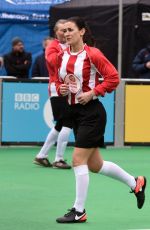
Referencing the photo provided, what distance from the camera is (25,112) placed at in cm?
1480

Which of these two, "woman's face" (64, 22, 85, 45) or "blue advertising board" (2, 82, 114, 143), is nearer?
"woman's face" (64, 22, 85, 45)

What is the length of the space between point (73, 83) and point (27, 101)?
284 inches

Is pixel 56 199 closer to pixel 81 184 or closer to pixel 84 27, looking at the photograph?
pixel 81 184

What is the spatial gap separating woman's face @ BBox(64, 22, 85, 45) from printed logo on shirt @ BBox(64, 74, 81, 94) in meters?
0.30

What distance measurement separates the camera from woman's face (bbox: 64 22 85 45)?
762 cm

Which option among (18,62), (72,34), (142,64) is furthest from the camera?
(18,62)

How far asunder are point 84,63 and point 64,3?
11032 mm

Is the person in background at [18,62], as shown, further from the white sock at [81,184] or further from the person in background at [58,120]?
the white sock at [81,184]

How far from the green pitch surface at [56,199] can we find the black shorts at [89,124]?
71cm

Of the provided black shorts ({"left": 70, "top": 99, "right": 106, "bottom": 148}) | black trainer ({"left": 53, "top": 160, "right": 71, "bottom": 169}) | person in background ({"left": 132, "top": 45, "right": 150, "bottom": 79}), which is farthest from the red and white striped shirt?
person in background ({"left": 132, "top": 45, "right": 150, "bottom": 79})

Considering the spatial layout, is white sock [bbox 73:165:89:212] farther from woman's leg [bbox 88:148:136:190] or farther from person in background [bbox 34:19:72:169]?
person in background [bbox 34:19:72:169]

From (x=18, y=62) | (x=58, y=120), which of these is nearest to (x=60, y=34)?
(x=58, y=120)

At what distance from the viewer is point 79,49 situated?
7.67 meters

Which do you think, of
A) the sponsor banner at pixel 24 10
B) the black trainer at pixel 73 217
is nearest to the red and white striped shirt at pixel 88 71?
the black trainer at pixel 73 217
